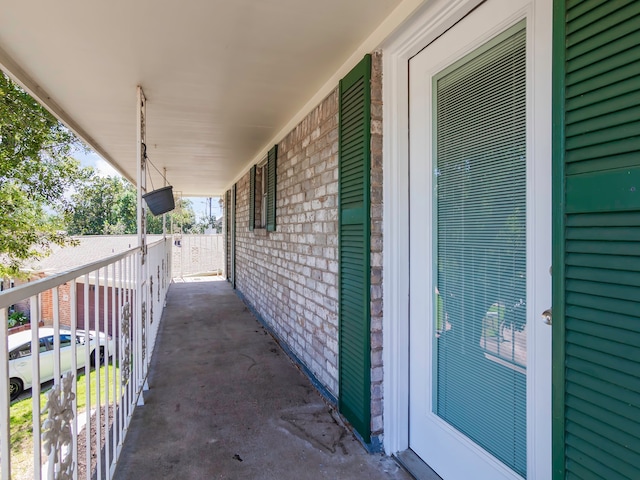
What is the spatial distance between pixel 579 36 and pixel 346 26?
1.35 m

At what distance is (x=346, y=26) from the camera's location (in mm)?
2002

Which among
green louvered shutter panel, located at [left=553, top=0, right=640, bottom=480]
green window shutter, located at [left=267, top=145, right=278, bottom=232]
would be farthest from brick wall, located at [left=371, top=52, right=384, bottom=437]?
green window shutter, located at [left=267, top=145, right=278, bottom=232]

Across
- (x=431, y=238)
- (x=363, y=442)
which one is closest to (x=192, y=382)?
(x=363, y=442)

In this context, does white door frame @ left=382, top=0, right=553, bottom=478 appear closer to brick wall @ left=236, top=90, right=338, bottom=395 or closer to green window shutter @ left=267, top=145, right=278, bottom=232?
brick wall @ left=236, top=90, right=338, bottom=395

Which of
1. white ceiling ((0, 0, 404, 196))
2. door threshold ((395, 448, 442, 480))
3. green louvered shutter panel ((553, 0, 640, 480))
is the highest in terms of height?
white ceiling ((0, 0, 404, 196))

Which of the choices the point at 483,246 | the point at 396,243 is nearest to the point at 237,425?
the point at 396,243

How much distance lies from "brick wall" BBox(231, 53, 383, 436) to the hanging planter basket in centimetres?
122

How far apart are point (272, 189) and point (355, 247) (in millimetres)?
2568

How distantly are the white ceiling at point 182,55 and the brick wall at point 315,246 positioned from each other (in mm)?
339

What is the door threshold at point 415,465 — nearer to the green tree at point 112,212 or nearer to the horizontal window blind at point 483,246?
the horizontal window blind at point 483,246

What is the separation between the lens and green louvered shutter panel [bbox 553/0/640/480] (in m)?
0.87

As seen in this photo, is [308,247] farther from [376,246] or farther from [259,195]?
[259,195]

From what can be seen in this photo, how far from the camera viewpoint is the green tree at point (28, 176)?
685cm

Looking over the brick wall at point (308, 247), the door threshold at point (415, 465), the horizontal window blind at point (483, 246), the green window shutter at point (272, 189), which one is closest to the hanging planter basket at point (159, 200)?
the brick wall at point (308, 247)
